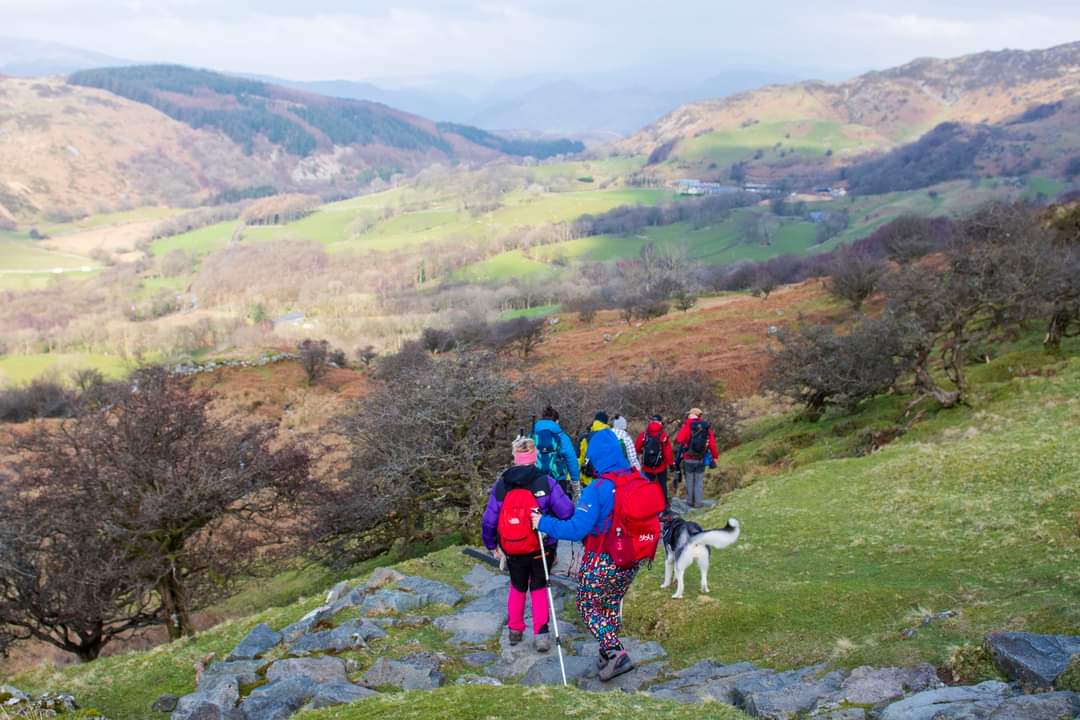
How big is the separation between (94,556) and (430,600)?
37.2 feet

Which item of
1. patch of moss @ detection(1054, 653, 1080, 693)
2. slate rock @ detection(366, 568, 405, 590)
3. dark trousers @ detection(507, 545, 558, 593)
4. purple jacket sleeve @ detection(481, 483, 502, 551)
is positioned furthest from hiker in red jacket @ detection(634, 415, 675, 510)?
patch of moss @ detection(1054, 653, 1080, 693)

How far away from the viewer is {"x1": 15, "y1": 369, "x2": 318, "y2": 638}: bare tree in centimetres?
Answer: 1989

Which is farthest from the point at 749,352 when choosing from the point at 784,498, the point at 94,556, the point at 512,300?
the point at 512,300

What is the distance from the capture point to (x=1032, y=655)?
7520 mm

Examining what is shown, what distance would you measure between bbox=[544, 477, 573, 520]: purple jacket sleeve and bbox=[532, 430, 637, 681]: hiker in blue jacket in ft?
0.64

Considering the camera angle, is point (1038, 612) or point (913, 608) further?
point (913, 608)

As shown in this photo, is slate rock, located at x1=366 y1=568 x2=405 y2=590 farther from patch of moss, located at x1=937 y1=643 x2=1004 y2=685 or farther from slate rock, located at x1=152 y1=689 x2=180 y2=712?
patch of moss, located at x1=937 y1=643 x2=1004 y2=685

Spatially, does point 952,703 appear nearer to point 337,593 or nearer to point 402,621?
point 402,621

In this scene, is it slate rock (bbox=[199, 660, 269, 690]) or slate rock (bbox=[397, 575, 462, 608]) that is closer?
slate rock (bbox=[199, 660, 269, 690])

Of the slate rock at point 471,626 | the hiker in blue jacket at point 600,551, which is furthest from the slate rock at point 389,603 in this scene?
the hiker in blue jacket at point 600,551

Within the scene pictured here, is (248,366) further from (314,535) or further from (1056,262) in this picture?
(1056,262)

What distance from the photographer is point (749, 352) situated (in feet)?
208

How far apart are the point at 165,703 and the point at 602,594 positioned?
23.2 ft

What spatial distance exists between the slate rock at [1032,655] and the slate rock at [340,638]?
26.9 feet
